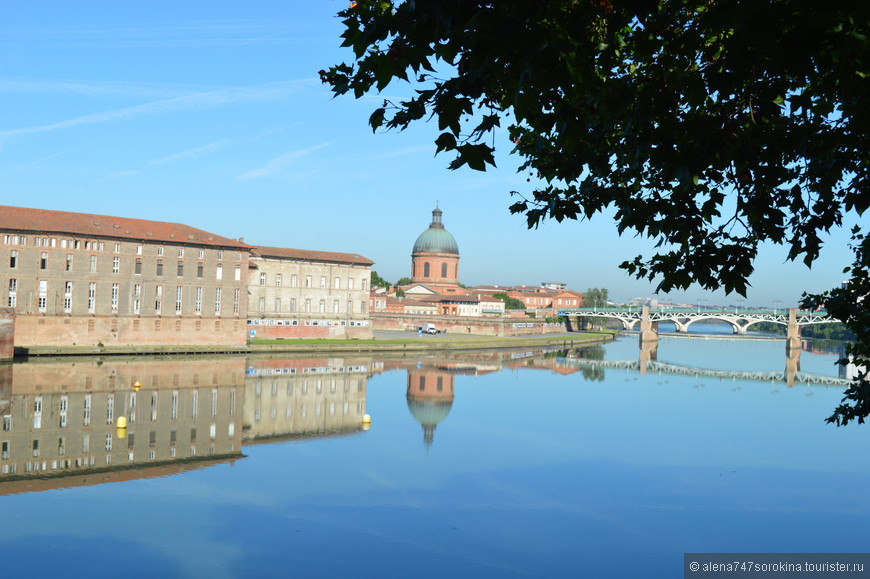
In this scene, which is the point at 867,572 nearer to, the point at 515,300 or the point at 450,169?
the point at 450,169

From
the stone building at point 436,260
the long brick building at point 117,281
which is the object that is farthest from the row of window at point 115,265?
the stone building at point 436,260

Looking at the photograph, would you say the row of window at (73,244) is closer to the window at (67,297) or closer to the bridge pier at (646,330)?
the window at (67,297)

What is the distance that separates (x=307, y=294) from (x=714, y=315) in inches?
2444

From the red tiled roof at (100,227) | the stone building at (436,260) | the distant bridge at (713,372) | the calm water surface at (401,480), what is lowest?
the calm water surface at (401,480)

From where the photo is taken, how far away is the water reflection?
79.3 ft

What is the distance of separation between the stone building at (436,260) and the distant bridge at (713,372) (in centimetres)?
6958

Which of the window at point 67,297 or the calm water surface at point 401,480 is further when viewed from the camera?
the window at point 67,297

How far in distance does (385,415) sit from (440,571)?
2007 cm

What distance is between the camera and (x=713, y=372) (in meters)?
61.2

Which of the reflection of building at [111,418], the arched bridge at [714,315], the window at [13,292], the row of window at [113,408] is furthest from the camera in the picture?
the arched bridge at [714,315]

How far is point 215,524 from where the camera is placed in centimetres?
1811

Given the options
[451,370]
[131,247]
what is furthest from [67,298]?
[451,370]

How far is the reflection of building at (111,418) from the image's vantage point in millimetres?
24375

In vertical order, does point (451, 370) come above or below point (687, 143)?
below
